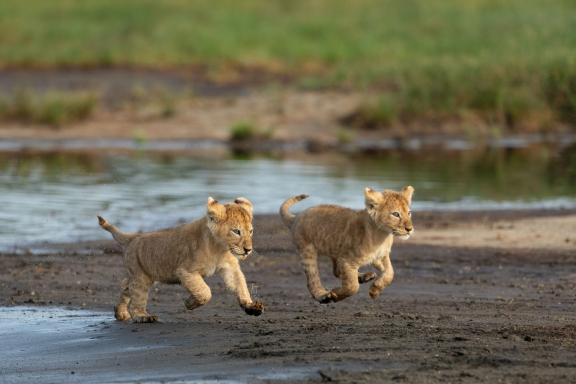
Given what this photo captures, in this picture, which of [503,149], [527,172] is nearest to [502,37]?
[503,149]

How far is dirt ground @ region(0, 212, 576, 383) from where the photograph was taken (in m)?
8.75

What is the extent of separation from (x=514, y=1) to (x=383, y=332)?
Answer: 42.4 meters

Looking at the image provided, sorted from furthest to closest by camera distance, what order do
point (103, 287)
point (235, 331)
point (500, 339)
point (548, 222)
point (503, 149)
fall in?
point (503, 149) → point (548, 222) → point (103, 287) → point (235, 331) → point (500, 339)

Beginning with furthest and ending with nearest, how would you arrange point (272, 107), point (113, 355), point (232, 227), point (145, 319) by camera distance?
point (272, 107)
point (145, 319)
point (232, 227)
point (113, 355)

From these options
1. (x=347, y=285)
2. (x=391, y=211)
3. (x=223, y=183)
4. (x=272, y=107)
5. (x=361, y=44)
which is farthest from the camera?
(x=361, y=44)

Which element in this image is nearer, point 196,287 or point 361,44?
point 196,287

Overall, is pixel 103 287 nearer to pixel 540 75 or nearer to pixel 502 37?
pixel 540 75

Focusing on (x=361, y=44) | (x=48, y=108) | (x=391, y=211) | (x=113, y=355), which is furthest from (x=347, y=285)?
(x=361, y=44)

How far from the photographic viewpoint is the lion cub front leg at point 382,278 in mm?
Answer: 11031

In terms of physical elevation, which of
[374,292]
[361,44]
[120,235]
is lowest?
[374,292]

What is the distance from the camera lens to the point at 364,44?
41.6 m

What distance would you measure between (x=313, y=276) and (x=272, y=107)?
2174 cm

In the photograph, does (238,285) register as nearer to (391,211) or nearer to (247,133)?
(391,211)

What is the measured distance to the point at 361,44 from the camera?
137 feet
